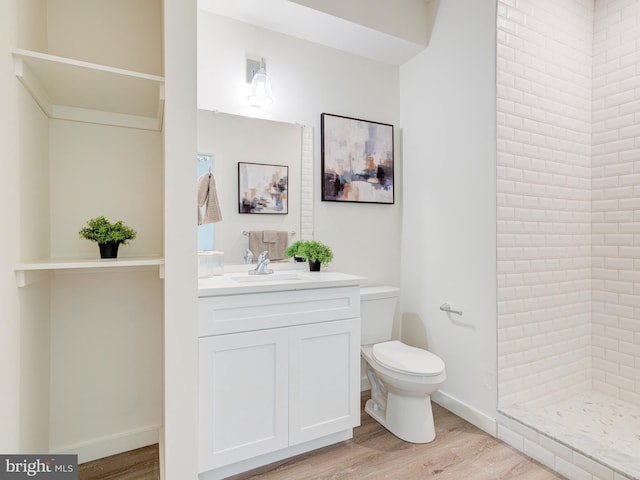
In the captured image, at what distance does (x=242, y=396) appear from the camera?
5.60ft

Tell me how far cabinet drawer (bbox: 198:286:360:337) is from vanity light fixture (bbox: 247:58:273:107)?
1265 millimetres

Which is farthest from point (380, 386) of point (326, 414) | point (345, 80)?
point (345, 80)

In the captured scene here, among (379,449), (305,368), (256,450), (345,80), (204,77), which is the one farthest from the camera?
(345,80)

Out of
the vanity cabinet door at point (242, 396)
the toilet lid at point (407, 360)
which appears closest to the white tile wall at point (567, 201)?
the toilet lid at point (407, 360)

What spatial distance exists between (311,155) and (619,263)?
2.20m

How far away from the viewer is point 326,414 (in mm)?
1924

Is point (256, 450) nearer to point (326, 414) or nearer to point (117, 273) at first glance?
point (326, 414)

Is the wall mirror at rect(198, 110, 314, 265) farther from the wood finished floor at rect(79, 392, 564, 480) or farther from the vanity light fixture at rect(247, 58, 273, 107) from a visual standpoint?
the wood finished floor at rect(79, 392, 564, 480)

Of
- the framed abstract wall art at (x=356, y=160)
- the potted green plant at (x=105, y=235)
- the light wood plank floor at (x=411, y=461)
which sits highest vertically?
the framed abstract wall art at (x=356, y=160)

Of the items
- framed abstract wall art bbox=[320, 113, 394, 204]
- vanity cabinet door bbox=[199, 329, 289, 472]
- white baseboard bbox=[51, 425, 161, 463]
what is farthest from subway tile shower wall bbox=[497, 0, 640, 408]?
white baseboard bbox=[51, 425, 161, 463]

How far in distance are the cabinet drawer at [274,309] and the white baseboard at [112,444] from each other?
2.83 ft

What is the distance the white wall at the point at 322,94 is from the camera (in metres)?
2.20

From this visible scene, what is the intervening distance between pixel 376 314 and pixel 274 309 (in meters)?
0.96

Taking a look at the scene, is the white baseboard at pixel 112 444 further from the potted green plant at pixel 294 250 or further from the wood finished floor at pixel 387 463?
the potted green plant at pixel 294 250
